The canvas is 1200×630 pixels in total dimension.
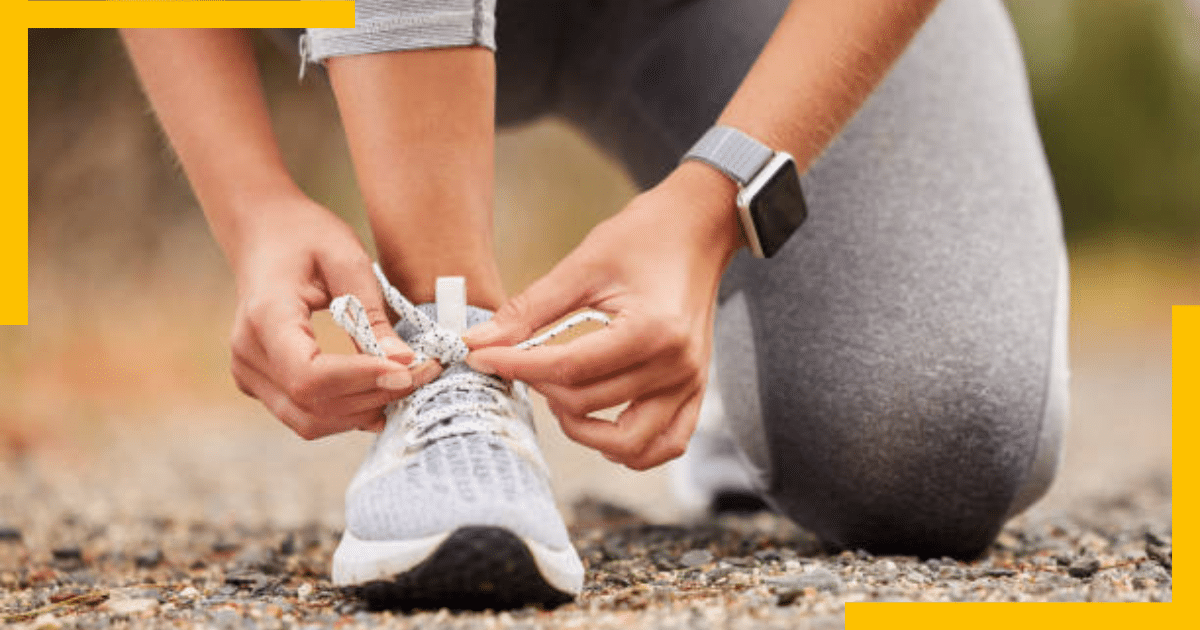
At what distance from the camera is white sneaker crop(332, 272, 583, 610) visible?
3.68ft

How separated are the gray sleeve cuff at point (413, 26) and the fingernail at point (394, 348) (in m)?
0.32

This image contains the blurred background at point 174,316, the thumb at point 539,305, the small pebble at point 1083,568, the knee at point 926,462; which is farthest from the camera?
the blurred background at point 174,316

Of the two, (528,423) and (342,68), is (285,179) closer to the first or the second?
(342,68)

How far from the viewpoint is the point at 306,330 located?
4.03ft

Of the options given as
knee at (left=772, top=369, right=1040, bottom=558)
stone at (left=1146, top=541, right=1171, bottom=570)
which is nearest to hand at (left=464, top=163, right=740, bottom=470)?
knee at (left=772, top=369, right=1040, bottom=558)

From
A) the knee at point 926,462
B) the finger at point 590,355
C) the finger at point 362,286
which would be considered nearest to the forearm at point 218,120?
the finger at point 362,286

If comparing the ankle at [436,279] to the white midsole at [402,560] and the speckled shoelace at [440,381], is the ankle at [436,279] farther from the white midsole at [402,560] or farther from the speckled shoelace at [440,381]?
the white midsole at [402,560]

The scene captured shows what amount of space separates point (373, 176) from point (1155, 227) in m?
9.55

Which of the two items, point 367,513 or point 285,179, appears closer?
point 367,513

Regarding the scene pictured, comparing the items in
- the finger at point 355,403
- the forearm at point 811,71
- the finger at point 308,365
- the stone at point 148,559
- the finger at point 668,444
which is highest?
the forearm at point 811,71

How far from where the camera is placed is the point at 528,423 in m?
1.36

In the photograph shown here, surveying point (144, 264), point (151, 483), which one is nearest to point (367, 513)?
point (151, 483)

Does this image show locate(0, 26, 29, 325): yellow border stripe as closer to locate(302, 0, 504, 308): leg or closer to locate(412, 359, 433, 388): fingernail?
locate(302, 0, 504, 308): leg

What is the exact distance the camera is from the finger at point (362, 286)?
129 cm
